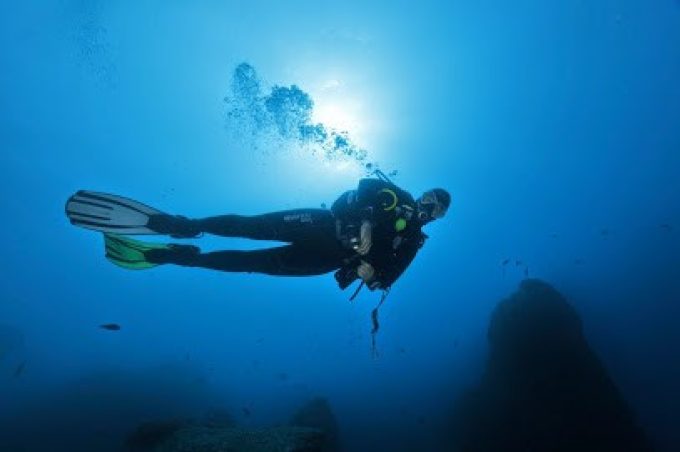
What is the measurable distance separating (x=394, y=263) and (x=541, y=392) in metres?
21.8

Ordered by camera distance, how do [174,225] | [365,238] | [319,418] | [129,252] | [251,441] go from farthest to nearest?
[319,418] < [251,441] < [129,252] < [174,225] < [365,238]

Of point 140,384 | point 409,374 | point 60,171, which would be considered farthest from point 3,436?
point 409,374

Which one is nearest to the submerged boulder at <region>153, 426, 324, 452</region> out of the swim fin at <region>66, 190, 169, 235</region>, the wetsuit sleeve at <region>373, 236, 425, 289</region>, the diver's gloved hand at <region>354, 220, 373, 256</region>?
the wetsuit sleeve at <region>373, 236, 425, 289</region>

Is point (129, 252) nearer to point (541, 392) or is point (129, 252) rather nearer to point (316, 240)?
point (316, 240)

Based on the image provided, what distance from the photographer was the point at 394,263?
5.64 meters

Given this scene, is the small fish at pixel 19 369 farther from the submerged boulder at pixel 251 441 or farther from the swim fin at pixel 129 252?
the swim fin at pixel 129 252

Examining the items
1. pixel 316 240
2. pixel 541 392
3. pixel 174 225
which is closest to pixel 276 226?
pixel 316 240

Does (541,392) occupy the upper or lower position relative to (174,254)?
lower

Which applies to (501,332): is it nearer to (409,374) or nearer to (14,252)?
(409,374)

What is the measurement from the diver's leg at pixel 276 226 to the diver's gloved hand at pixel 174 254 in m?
0.39

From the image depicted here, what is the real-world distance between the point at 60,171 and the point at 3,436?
1881 centimetres

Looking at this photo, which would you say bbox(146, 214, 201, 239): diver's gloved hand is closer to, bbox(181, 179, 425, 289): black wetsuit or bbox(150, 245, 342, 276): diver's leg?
bbox(181, 179, 425, 289): black wetsuit

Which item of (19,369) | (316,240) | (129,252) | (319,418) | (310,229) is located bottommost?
(319,418)

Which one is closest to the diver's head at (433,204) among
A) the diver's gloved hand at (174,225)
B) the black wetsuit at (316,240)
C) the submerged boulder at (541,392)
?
the black wetsuit at (316,240)
